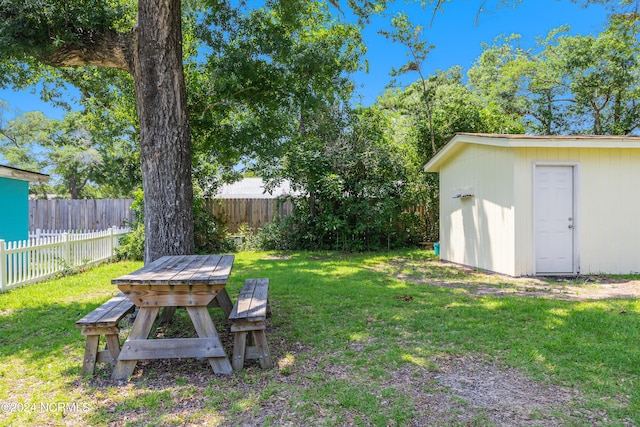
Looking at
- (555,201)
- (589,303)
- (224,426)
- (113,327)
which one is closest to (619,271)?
(555,201)

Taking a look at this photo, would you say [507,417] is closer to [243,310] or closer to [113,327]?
[243,310]

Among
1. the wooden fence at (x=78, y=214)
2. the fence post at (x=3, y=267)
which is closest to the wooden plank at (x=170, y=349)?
the fence post at (x=3, y=267)

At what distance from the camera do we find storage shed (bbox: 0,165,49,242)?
858cm

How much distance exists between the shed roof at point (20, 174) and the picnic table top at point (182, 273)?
6.97 meters

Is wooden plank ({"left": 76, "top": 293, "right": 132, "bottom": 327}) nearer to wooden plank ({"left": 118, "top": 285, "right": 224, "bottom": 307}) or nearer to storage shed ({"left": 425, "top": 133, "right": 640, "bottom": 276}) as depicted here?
wooden plank ({"left": 118, "top": 285, "right": 224, "bottom": 307})

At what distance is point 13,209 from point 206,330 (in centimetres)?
880

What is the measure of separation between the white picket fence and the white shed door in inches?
370

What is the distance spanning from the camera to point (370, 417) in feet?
7.77

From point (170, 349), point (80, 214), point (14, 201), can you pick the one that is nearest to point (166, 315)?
point (170, 349)

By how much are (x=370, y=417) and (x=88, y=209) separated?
1498 centimetres

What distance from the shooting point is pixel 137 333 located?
300 cm

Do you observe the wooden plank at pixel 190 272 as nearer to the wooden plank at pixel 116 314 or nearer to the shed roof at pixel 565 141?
the wooden plank at pixel 116 314

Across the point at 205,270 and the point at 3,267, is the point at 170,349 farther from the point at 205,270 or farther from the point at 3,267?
the point at 3,267

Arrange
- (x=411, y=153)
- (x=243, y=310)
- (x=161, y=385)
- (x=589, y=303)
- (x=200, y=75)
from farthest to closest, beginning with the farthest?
(x=411, y=153), (x=200, y=75), (x=589, y=303), (x=243, y=310), (x=161, y=385)
